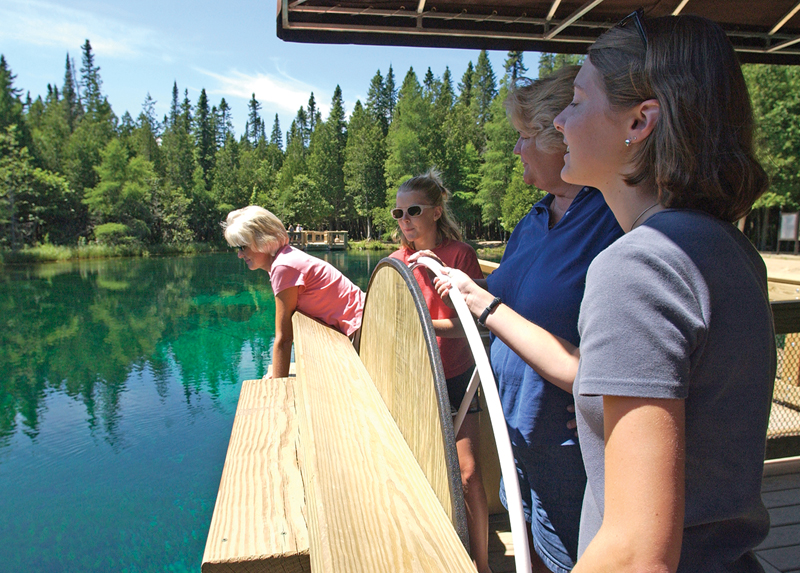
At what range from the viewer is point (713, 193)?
0.79 m

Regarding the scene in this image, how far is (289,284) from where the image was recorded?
3641 mm

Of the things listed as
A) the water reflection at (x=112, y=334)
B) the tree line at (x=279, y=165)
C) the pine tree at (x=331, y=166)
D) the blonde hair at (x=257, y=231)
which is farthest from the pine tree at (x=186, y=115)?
Result: the blonde hair at (x=257, y=231)

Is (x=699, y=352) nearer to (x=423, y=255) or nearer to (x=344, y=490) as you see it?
(x=344, y=490)

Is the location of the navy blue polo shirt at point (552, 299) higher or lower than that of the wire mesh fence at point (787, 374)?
higher

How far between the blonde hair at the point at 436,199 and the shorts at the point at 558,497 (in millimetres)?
1615

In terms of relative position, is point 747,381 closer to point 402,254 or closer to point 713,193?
point 713,193

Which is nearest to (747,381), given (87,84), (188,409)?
(188,409)

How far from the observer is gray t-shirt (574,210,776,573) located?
0.66 meters

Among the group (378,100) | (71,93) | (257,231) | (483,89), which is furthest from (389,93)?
(257,231)

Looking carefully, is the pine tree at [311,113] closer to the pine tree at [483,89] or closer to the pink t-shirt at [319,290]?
the pine tree at [483,89]

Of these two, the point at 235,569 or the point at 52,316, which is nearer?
the point at 235,569

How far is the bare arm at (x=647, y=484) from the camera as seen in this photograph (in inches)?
26.2

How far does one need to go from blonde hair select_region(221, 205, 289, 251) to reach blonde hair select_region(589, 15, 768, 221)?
313 cm

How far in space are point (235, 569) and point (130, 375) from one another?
470 inches
